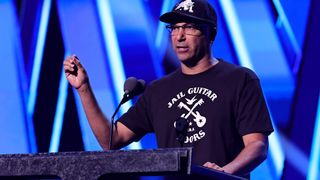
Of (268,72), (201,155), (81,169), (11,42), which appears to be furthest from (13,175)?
(11,42)

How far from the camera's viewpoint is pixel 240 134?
276 centimetres

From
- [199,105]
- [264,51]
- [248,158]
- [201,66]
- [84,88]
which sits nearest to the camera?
[248,158]

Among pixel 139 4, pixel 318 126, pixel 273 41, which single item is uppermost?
pixel 139 4

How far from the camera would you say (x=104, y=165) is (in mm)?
1820

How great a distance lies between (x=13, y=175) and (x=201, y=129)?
1072mm

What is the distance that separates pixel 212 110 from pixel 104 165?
1.05 meters

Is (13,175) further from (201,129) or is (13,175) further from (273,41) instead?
(273,41)

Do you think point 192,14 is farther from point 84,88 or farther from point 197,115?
point 84,88

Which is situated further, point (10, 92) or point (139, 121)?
point (10, 92)

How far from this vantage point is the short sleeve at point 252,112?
2.72 meters

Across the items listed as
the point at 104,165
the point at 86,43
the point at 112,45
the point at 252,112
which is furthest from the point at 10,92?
the point at 104,165

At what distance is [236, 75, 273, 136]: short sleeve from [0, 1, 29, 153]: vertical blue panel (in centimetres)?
181

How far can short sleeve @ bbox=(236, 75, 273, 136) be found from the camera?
2.72 metres

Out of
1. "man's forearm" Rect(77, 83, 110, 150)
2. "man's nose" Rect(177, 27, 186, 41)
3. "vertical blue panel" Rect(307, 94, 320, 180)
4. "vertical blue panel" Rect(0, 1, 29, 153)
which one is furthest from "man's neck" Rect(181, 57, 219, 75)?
"vertical blue panel" Rect(0, 1, 29, 153)
